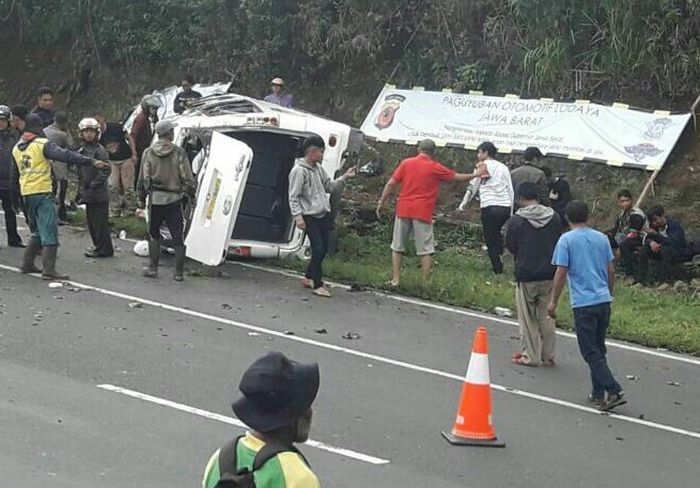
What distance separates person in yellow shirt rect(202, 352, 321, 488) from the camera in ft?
11.3

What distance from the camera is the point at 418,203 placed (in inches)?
529

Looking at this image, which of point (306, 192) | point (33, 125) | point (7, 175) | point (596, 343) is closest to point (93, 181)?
point (7, 175)

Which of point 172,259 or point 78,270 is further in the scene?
point 172,259

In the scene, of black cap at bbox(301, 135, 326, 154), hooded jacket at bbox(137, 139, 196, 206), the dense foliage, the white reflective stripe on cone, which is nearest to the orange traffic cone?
the white reflective stripe on cone

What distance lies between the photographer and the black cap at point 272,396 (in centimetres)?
349

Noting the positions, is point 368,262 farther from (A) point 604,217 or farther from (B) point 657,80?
(B) point 657,80

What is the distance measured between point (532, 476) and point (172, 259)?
25.9 ft

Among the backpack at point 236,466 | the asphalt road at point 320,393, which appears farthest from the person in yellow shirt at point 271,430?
the asphalt road at point 320,393

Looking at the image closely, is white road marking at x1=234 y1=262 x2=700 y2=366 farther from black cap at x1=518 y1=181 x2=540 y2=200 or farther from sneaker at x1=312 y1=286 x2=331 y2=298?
black cap at x1=518 y1=181 x2=540 y2=200

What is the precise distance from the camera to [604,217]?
16.3 meters

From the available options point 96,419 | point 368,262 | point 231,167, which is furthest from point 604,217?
point 96,419

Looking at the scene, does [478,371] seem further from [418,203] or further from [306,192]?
[418,203]

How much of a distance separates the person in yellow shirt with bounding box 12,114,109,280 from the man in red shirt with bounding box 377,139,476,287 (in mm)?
3426

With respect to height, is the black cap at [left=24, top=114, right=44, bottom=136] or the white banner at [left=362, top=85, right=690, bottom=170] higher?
the white banner at [left=362, top=85, right=690, bottom=170]
